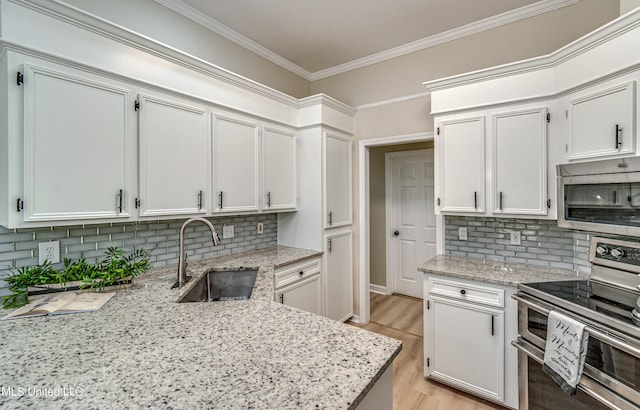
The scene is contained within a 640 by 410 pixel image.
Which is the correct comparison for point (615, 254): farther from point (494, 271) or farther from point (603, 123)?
point (603, 123)

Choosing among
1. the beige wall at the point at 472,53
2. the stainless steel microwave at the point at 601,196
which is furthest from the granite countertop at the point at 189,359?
the beige wall at the point at 472,53

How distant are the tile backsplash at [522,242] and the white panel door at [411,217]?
1.42m

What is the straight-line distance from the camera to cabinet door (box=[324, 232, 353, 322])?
3.00 metres

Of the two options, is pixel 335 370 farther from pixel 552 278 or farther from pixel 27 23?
pixel 27 23

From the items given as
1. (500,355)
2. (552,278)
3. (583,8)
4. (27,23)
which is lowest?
(500,355)

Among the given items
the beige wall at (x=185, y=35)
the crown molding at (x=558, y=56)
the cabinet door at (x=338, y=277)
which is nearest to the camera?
the crown molding at (x=558, y=56)

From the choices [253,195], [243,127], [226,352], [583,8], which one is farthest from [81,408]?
[583,8]

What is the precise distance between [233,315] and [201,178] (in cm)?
126

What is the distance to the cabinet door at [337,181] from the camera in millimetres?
2963

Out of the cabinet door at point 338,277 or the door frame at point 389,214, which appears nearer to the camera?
the cabinet door at point 338,277

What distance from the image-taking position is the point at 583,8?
7.13 ft

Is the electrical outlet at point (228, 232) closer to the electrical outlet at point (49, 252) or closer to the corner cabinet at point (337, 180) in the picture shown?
the corner cabinet at point (337, 180)

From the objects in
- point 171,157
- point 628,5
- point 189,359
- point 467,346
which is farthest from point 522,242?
point 171,157

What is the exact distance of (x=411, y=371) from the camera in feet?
8.02
